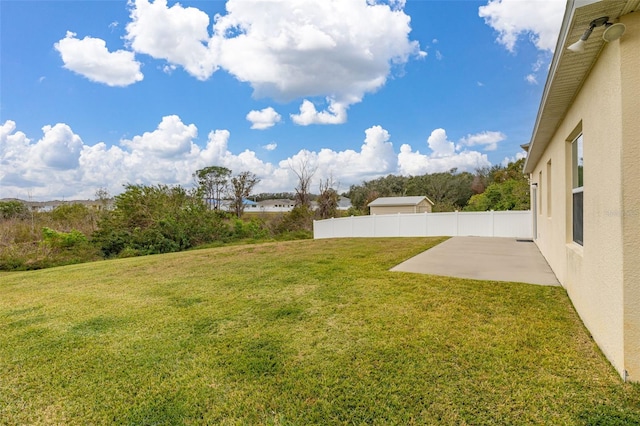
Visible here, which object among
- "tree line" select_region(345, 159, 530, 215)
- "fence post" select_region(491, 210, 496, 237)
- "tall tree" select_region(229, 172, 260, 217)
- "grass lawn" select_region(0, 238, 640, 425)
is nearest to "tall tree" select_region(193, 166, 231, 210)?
"tall tree" select_region(229, 172, 260, 217)

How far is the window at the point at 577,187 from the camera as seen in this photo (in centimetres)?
431

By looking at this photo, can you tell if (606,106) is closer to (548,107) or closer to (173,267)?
(548,107)

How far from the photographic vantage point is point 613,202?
108 inches

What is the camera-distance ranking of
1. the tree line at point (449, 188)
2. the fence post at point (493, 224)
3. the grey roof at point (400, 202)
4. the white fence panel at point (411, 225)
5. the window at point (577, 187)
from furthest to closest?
the grey roof at point (400, 202) → the tree line at point (449, 188) → the white fence panel at point (411, 225) → the fence post at point (493, 224) → the window at point (577, 187)

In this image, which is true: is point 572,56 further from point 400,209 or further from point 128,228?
point 400,209

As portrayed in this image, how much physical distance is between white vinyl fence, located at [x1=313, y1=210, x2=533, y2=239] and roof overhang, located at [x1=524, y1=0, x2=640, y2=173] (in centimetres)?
1058

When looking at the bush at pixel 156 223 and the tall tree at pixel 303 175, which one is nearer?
the bush at pixel 156 223

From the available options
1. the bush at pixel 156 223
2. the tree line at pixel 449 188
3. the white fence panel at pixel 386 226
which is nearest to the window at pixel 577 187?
the white fence panel at pixel 386 226

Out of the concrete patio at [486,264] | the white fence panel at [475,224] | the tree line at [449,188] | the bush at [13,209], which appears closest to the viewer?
the concrete patio at [486,264]

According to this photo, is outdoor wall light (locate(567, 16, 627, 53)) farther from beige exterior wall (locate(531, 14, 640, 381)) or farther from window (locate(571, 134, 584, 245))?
window (locate(571, 134, 584, 245))

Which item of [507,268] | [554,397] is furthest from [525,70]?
[554,397]

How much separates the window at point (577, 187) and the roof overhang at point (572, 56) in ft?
1.94

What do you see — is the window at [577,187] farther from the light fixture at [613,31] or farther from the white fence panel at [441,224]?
the white fence panel at [441,224]

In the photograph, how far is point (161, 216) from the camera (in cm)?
1836
